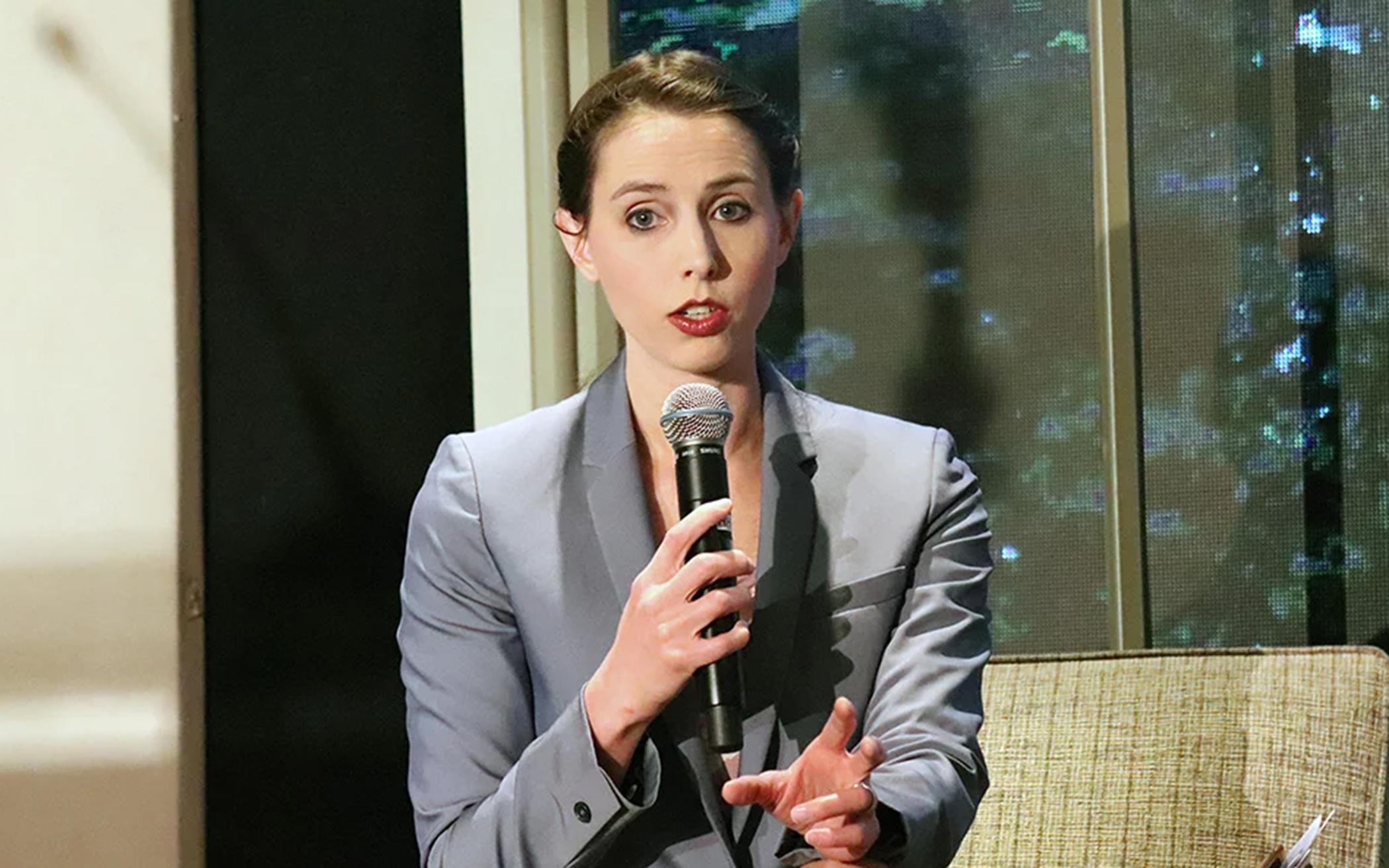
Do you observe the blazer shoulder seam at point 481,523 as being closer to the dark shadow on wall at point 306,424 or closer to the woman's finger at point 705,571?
the woman's finger at point 705,571

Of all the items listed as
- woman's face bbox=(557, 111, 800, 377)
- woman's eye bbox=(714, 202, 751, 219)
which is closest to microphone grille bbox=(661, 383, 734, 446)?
woman's face bbox=(557, 111, 800, 377)

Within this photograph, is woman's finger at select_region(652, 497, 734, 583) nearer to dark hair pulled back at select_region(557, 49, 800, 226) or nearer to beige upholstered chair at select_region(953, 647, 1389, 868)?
dark hair pulled back at select_region(557, 49, 800, 226)

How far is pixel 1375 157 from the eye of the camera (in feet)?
10.1

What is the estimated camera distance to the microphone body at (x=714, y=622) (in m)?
1.21

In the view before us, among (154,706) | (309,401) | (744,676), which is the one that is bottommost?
(154,706)

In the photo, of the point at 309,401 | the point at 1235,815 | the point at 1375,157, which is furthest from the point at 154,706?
the point at 1375,157

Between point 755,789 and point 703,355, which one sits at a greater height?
point 703,355

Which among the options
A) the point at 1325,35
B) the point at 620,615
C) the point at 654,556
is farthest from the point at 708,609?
the point at 1325,35

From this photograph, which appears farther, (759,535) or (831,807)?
(759,535)

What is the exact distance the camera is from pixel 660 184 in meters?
1.49

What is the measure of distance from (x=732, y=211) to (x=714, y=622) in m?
0.44

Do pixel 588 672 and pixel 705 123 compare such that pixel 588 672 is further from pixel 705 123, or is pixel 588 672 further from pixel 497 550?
pixel 705 123

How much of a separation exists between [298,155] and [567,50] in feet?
3.14

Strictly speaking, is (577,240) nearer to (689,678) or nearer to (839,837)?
(689,678)
